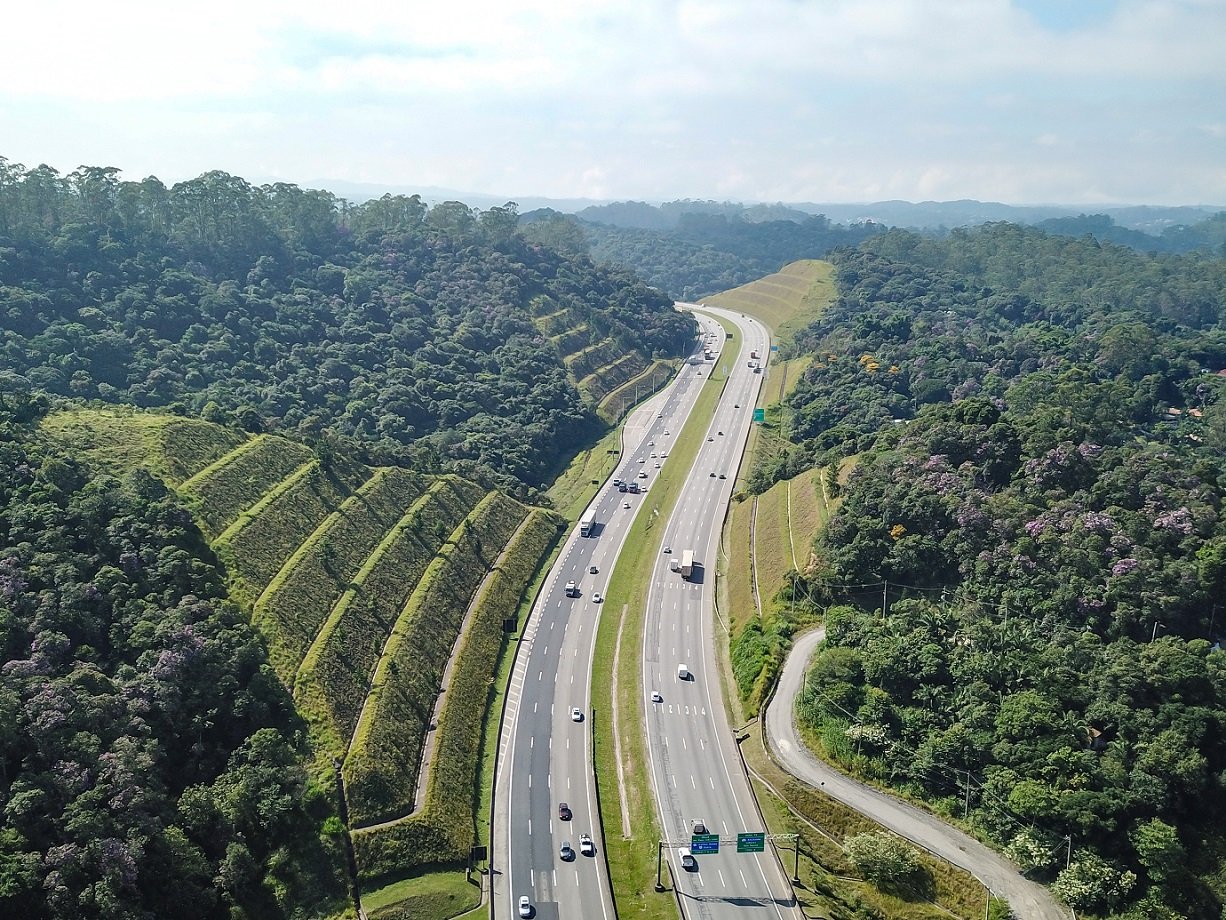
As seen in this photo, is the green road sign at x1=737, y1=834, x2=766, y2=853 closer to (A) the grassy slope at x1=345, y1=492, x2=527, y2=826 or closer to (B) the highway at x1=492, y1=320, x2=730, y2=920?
(B) the highway at x1=492, y1=320, x2=730, y2=920

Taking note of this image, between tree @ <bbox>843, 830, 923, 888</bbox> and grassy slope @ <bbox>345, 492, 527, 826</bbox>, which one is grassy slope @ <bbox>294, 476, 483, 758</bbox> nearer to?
grassy slope @ <bbox>345, 492, 527, 826</bbox>

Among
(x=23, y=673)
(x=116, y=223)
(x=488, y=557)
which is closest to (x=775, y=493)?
(x=488, y=557)

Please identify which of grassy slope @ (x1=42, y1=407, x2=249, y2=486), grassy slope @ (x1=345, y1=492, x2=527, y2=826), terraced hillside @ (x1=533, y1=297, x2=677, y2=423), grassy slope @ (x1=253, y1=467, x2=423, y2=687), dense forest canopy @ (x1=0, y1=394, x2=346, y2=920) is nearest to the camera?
dense forest canopy @ (x1=0, y1=394, x2=346, y2=920)

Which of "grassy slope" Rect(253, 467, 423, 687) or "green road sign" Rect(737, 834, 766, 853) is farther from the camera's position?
"grassy slope" Rect(253, 467, 423, 687)

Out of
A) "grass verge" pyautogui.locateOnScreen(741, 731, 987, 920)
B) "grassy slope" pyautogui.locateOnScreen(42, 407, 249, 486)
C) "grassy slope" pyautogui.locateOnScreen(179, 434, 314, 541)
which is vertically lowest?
"grass verge" pyautogui.locateOnScreen(741, 731, 987, 920)

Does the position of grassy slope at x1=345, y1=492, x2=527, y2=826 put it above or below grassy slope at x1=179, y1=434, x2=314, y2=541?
below

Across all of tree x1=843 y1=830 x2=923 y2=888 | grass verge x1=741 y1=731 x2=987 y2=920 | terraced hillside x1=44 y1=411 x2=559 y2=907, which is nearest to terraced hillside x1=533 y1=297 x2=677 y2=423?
terraced hillside x1=44 y1=411 x2=559 y2=907

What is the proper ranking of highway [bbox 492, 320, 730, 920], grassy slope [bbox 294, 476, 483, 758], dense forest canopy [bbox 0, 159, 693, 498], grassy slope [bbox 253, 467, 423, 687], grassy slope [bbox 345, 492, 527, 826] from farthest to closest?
dense forest canopy [bbox 0, 159, 693, 498]
grassy slope [bbox 253, 467, 423, 687]
grassy slope [bbox 294, 476, 483, 758]
grassy slope [bbox 345, 492, 527, 826]
highway [bbox 492, 320, 730, 920]

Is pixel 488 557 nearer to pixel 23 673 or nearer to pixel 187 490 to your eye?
pixel 187 490
